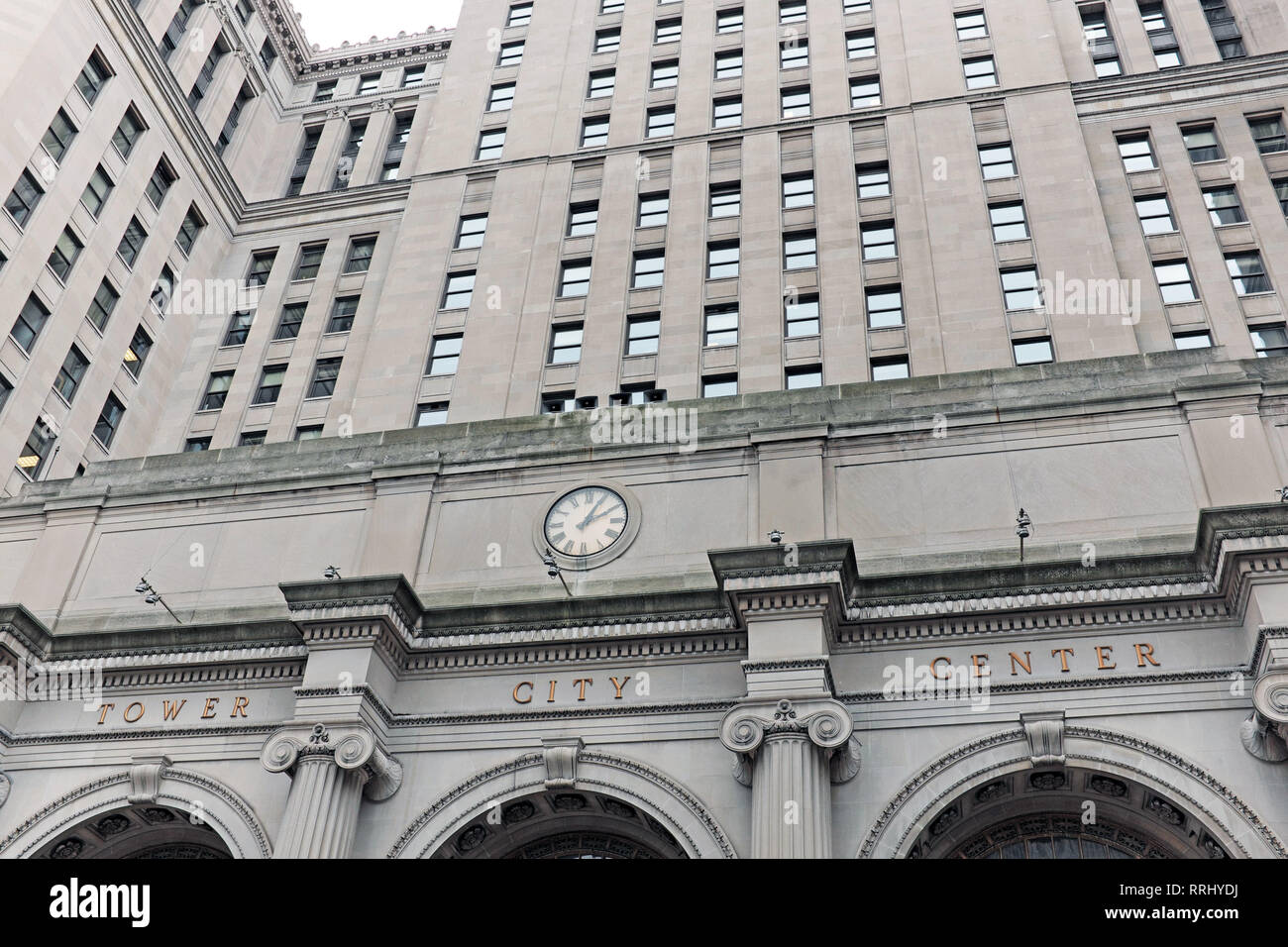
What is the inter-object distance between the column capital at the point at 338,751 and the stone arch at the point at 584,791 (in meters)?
1.03

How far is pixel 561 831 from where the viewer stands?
Result: 23422mm

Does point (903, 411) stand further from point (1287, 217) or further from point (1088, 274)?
point (1287, 217)

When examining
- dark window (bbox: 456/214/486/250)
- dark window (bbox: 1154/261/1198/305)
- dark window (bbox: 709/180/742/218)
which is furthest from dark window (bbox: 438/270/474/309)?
dark window (bbox: 1154/261/1198/305)

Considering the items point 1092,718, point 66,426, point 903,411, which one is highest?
point 66,426

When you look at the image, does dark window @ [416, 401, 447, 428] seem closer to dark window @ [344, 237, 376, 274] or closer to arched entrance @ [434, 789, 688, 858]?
dark window @ [344, 237, 376, 274]

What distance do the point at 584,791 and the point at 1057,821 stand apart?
8.46m

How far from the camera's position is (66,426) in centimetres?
4325

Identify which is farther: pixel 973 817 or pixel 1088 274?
pixel 1088 274

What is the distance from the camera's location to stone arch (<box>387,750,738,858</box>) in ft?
70.4

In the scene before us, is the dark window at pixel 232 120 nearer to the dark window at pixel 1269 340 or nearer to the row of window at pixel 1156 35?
the row of window at pixel 1156 35

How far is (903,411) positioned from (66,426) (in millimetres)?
30812

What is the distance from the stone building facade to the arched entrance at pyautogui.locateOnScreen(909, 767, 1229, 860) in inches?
3.3
